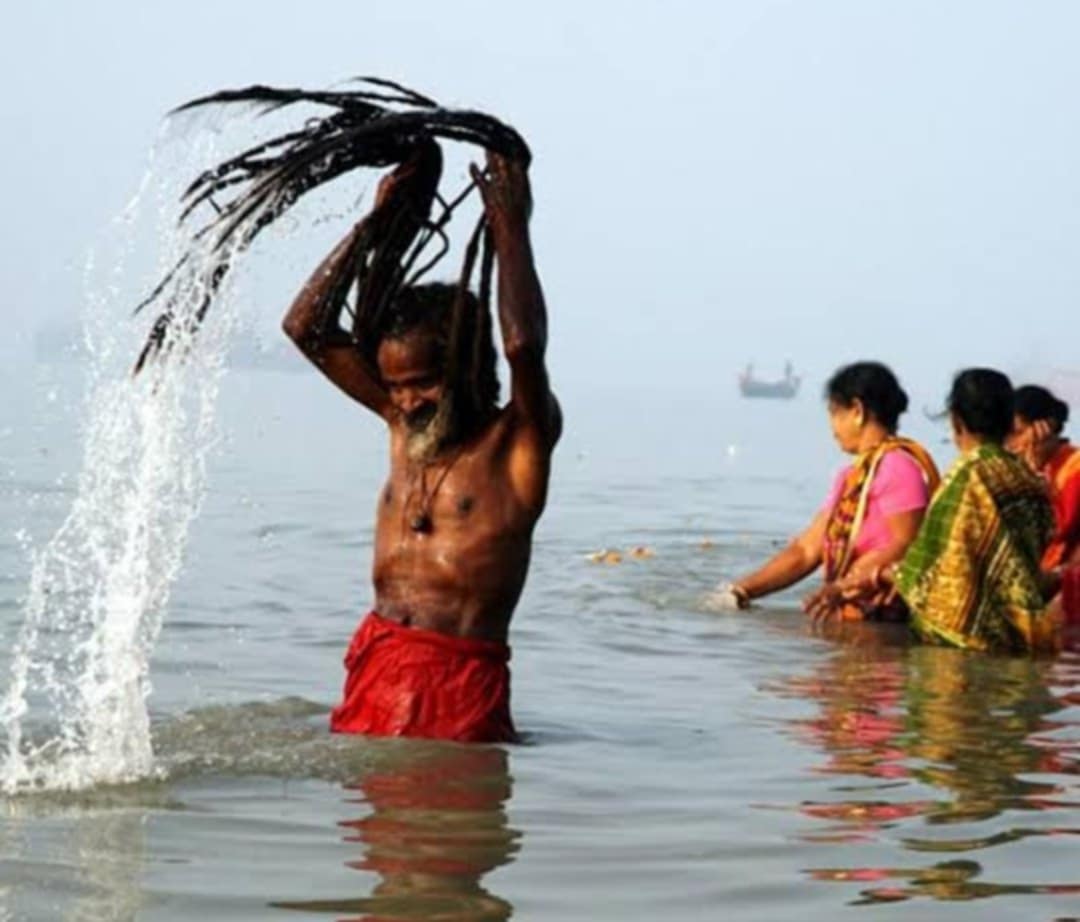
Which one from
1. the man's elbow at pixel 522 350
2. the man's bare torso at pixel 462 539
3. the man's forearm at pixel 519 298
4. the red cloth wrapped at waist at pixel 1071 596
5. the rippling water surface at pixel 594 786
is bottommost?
the rippling water surface at pixel 594 786

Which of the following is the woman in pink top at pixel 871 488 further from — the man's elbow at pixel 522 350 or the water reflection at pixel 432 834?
the man's elbow at pixel 522 350

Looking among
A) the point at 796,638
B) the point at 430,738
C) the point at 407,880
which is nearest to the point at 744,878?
the point at 407,880

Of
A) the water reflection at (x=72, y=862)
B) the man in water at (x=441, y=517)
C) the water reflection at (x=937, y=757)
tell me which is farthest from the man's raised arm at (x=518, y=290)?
the water reflection at (x=72, y=862)

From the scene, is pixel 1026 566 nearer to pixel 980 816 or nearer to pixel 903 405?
pixel 903 405

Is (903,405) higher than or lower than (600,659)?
higher

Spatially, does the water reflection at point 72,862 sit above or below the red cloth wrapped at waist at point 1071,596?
below

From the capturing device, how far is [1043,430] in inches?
447

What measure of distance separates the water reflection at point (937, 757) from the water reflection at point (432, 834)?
0.75 m

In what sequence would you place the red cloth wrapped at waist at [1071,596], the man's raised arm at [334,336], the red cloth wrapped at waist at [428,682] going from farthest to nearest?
the red cloth wrapped at waist at [1071,596], the man's raised arm at [334,336], the red cloth wrapped at waist at [428,682]

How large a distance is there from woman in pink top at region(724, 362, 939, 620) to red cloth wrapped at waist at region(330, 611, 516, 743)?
14.8ft

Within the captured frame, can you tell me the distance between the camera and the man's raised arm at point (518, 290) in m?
5.88

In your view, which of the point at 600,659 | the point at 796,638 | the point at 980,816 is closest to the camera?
the point at 980,816

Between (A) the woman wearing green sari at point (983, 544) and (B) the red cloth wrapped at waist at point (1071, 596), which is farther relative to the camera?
(B) the red cloth wrapped at waist at point (1071, 596)

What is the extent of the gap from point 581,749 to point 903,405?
13.4 ft
